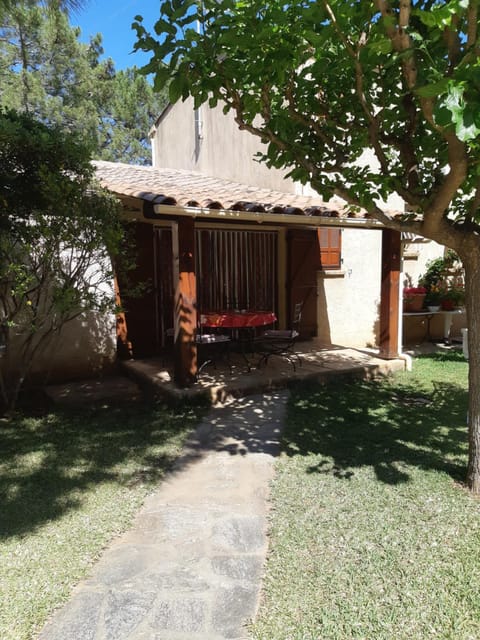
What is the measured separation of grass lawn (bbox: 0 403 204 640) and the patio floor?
0.49m

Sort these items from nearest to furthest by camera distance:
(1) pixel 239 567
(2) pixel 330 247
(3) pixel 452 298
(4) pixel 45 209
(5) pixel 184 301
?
(1) pixel 239 567 < (4) pixel 45 209 < (5) pixel 184 301 < (2) pixel 330 247 < (3) pixel 452 298

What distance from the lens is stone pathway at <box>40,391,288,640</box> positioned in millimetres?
2711

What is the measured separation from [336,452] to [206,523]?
1.88 m

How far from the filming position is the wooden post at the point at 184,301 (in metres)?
6.71

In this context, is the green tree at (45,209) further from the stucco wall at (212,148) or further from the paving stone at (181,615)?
the stucco wall at (212,148)

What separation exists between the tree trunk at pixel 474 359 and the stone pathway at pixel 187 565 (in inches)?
73.9

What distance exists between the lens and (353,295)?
437 inches

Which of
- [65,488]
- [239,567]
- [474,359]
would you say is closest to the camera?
[239,567]

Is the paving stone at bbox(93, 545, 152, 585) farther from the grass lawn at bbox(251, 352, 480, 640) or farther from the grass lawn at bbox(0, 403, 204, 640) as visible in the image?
the grass lawn at bbox(251, 352, 480, 640)

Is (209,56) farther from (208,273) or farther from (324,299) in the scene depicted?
(324,299)

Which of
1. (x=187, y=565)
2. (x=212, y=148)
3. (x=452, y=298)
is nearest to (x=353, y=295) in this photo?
(x=452, y=298)

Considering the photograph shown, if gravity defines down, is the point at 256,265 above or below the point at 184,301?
above

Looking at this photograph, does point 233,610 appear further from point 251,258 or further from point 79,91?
point 79,91

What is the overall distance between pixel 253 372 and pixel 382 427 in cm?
266
